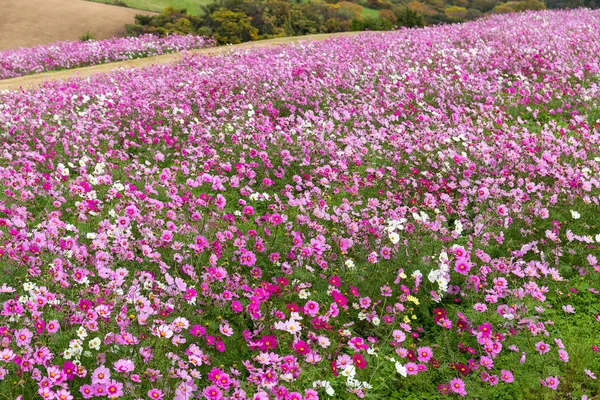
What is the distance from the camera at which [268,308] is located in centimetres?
411

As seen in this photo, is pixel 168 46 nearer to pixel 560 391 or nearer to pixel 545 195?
pixel 545 195

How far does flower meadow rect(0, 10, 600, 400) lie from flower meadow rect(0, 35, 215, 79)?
41.0ft

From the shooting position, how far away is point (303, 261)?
15.2 ft

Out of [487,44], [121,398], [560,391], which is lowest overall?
[560,391]

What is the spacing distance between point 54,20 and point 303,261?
31.1m

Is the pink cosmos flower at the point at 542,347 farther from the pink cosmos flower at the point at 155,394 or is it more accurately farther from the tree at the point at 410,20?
the tree at the point at 410,20

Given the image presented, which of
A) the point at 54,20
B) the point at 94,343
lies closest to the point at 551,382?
the point at 94,343

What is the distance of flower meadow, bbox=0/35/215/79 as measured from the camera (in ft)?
66.0

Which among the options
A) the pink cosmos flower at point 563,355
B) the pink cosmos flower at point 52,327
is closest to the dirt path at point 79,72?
the pink cosmos flower at point 52,327

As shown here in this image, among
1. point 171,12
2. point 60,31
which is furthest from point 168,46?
point 60,31

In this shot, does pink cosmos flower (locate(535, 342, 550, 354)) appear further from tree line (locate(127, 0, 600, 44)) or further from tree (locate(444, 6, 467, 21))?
tree (locate(444, 6, 467, 21))

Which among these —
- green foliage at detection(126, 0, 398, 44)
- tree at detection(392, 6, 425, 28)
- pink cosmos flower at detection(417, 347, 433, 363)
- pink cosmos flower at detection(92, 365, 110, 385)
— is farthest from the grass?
pink cosmos flower at detection(92, 365, 110, 385)

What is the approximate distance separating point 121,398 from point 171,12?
91.0 ft

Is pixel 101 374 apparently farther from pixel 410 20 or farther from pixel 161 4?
pixel 161 4
